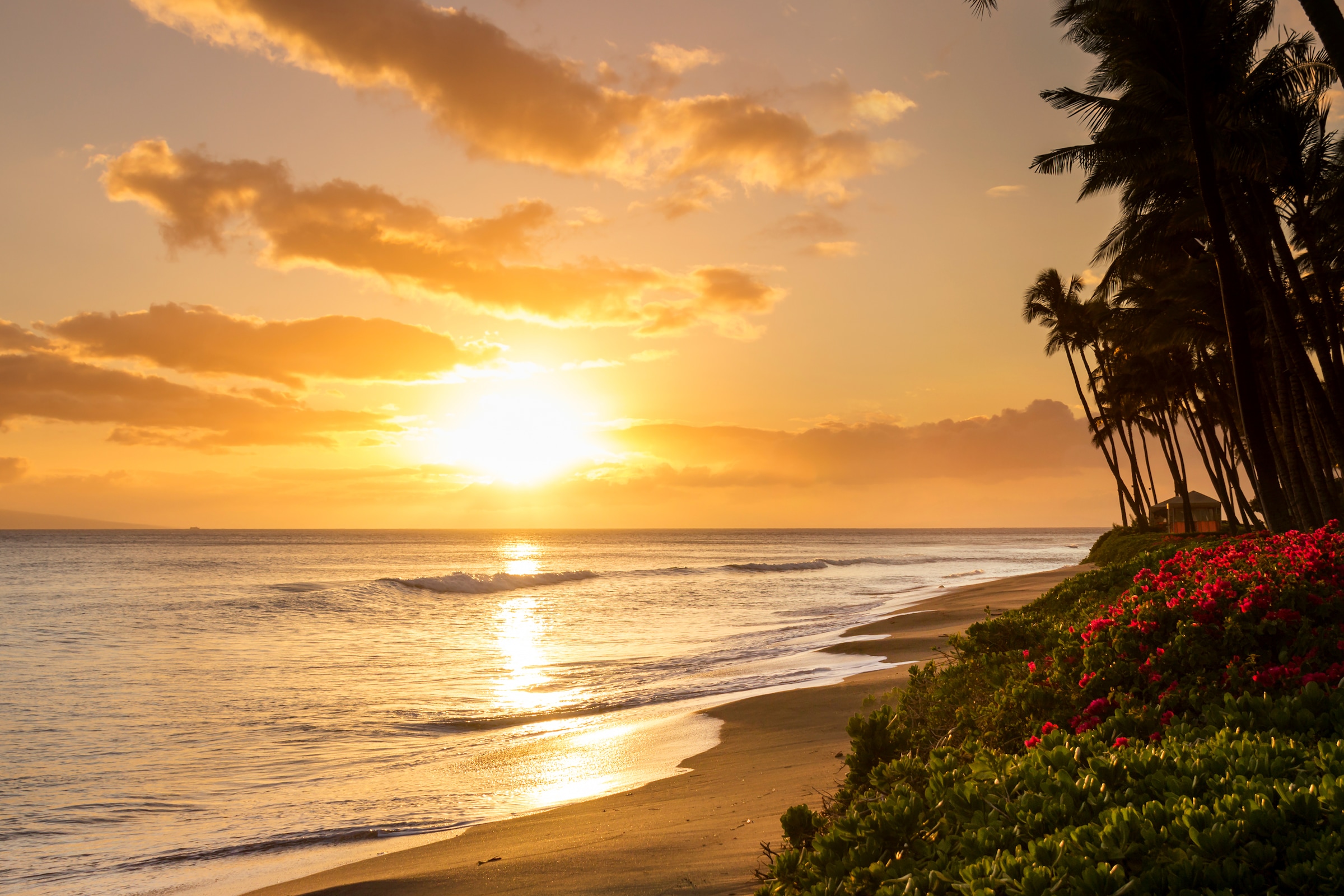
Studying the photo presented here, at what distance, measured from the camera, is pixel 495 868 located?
615 centimetres

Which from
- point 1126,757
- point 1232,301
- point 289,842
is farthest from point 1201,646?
point 1232,301

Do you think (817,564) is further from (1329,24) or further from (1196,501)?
(1329,24)

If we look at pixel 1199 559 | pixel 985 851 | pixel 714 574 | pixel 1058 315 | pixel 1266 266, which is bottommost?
pixel 714 574

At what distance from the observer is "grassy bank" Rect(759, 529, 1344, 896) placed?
8.07 ft

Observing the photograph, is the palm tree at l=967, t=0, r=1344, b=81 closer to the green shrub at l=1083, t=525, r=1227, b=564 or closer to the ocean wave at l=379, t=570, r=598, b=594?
the green shrub at l=1083, t=525, r=1227, b=564

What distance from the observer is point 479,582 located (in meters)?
48.8

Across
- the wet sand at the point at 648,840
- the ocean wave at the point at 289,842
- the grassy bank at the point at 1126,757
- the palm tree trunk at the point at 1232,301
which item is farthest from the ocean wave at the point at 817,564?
the grassy bank at the point at 1126,757

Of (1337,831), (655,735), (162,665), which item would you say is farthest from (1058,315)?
(1337,831)

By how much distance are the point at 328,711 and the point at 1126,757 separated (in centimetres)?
1335

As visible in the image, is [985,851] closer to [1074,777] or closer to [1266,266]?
[1074,777]

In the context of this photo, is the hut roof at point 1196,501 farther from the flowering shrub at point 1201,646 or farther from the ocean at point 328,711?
the flowering shrub at point 1201,646

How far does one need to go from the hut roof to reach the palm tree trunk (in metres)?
34.4

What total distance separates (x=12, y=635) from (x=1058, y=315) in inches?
1975

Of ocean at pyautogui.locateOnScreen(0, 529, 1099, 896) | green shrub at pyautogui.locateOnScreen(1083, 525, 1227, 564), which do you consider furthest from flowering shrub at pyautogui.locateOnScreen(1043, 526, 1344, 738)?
green shrub at pyautogui.locateOnScreen(1083, 525, 1227, 564)
